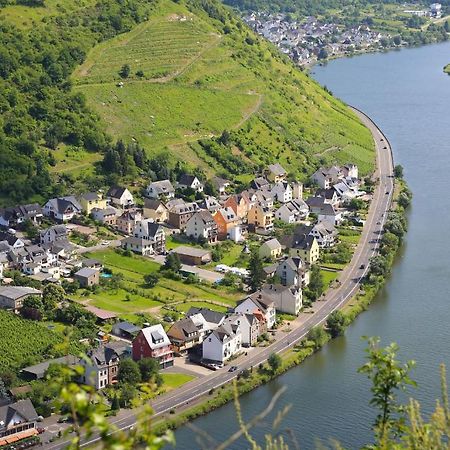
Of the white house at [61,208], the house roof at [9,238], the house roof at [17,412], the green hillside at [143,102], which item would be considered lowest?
the house roof at [17,412]

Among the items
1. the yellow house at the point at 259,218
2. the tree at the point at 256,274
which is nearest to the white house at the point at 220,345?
the tree at the point at 256,274

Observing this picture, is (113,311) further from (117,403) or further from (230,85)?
(230,85)

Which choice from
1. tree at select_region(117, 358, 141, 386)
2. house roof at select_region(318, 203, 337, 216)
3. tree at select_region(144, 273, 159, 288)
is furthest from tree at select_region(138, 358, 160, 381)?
house roof at select_region(318, 203, 337, 216)

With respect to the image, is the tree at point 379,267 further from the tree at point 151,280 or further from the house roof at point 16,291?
the house roof at point 16,291

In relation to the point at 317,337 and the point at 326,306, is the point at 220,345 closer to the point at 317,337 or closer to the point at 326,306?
the point at 317,337

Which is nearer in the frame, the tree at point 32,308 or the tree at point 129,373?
the tree at point 129,373

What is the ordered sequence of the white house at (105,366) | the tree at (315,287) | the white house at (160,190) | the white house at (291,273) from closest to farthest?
the white house at (105,366), the tree at (315,287), the white house at (291,273), the white house at (160,190)

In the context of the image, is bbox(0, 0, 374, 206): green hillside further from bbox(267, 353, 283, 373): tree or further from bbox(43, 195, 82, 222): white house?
bbox(267, 353, 283, 373): tree
